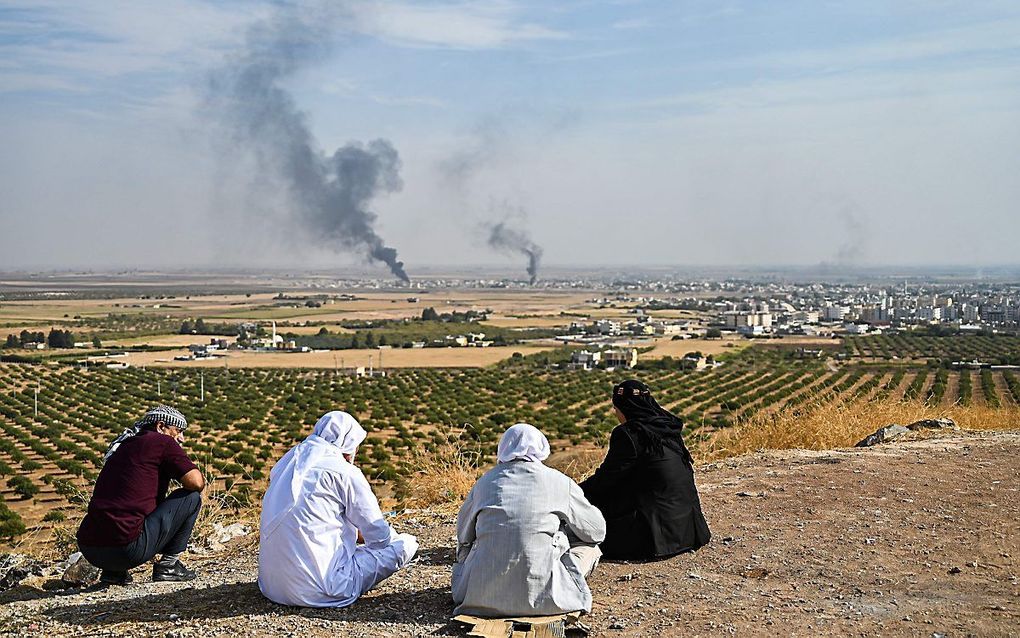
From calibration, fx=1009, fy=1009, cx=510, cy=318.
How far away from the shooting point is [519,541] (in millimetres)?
4258

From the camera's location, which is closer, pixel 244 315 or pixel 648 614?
pixel 648 614

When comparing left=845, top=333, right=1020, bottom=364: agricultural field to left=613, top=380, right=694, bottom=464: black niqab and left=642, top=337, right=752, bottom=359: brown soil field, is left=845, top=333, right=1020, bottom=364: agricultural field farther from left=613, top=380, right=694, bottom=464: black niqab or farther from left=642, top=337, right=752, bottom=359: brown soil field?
left=613, top=380, right=694, bottom=464: black niqab

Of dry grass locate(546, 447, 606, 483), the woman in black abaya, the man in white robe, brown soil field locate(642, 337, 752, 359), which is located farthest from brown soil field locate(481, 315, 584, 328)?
the man in white robe

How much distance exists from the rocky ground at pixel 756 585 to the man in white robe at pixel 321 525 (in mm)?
116

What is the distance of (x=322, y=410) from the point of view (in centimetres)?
4397

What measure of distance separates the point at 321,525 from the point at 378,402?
43.2 m

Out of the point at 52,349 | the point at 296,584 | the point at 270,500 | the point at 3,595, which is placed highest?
the point at 270,500

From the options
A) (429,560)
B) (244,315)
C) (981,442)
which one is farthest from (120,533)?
(244,315)

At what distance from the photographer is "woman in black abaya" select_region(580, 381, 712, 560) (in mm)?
5320

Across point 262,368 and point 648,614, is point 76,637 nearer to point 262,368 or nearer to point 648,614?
point 648,614

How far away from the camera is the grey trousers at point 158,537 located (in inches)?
195

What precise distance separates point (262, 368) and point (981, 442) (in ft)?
208

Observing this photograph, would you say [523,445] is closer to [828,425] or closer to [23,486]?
[828,425]

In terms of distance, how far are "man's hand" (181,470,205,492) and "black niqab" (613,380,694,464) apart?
7.09ft
